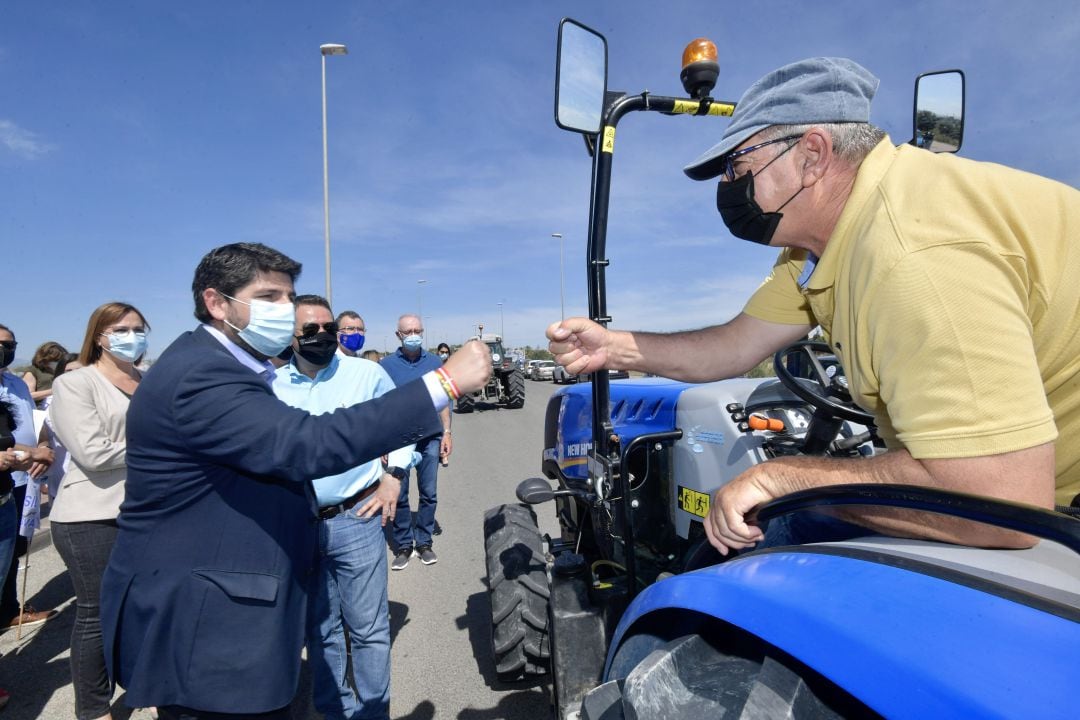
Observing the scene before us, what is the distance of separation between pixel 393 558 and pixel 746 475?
4295 mm

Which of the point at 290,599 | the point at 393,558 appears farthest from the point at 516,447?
the point at 290,599

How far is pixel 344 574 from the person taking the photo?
107 inches

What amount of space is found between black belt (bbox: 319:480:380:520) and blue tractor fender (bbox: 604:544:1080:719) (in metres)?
2.16

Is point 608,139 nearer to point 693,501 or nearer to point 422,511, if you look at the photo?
point 693,501

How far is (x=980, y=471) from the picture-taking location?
912mm

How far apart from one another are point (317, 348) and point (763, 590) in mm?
2466

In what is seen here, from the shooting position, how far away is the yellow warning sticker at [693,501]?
82.4 inches

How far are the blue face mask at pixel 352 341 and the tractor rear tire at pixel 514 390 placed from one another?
1246 cm

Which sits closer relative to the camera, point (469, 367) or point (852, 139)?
point (852, 139)

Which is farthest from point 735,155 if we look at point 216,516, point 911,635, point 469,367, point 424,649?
point 424,649

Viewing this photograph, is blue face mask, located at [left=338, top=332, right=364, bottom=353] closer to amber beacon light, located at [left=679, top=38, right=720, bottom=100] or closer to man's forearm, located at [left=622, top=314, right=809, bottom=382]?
man's forearm, located at [left=622, top=314, right=809, bottom=382]

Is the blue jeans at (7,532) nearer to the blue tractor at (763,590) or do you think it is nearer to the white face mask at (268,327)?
the white face mask at (268,327)

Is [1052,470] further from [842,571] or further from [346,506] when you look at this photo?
[346,506]

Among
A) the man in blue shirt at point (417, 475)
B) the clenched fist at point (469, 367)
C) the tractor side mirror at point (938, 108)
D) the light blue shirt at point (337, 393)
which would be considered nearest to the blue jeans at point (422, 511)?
the man in blue shirt at point (417, 475)
